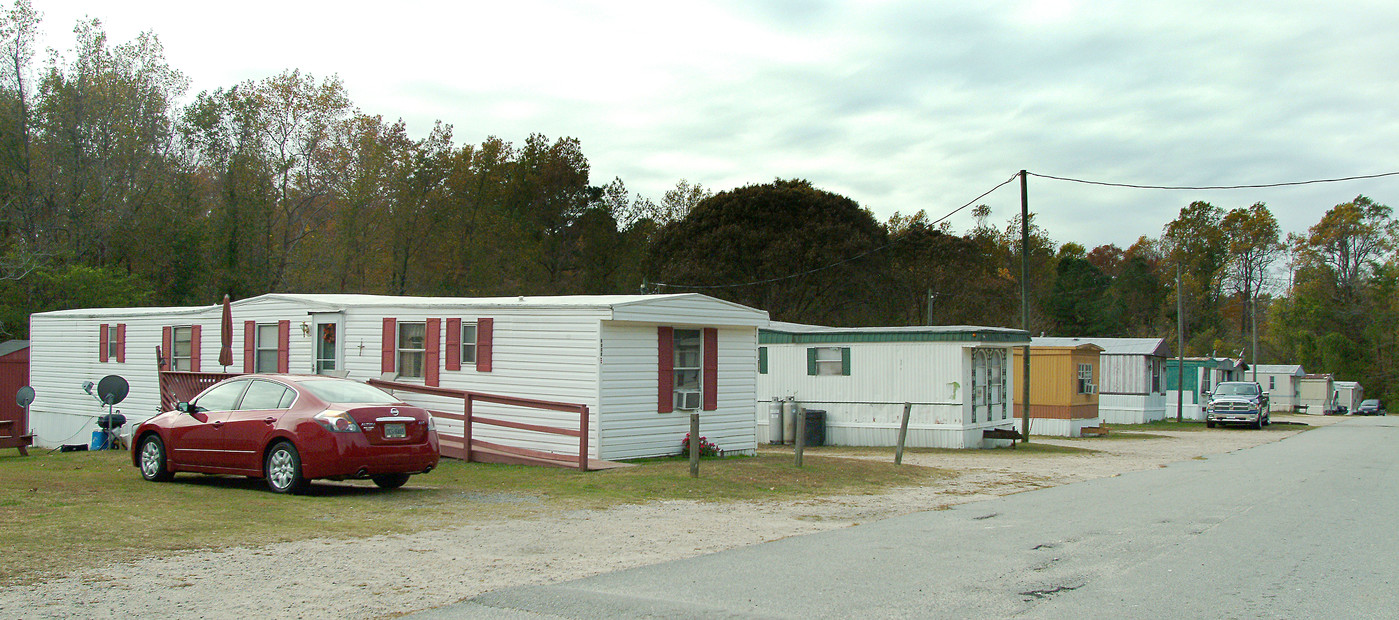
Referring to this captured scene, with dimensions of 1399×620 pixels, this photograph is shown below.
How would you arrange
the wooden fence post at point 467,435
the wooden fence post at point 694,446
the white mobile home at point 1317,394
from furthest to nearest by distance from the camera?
the white mobile home at point 1317,394, the wooden fence post at point 467,435, the wooden fence post at point 694,446

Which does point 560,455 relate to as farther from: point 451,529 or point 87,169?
point 87,169

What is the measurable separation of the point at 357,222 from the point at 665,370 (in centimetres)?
2782

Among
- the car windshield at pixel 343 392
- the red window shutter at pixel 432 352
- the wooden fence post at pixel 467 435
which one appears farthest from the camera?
the red window shutter at pixel 432 352

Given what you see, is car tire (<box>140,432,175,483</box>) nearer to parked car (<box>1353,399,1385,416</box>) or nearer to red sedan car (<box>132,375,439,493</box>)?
red sedan car (<box>132,375,439,493</box>)

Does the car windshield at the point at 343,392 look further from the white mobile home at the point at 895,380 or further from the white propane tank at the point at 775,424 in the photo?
the white mobile home at the point at 895,380

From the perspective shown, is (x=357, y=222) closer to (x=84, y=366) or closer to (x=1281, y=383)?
(x=84, y=366)

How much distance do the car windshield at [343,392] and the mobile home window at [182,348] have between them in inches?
437

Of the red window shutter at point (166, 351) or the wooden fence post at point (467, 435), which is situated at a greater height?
the red window shutter at point (166, 351)

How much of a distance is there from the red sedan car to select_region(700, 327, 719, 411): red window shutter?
247 inches

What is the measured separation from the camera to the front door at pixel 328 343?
1853 centimetres

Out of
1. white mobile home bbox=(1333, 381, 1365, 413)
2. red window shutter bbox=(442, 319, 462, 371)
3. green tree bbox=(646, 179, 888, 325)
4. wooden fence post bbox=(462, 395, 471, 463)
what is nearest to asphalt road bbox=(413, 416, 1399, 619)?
wooden fence post bbox=(462, 395, 471, 463)

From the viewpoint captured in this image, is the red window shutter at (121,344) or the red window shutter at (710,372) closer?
the red window shutter at (710,372)

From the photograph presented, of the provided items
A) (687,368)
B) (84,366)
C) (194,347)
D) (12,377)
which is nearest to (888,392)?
(687,368)

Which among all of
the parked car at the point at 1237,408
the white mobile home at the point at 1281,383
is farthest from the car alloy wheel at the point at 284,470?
the white mobile home at the point at 1281,383
